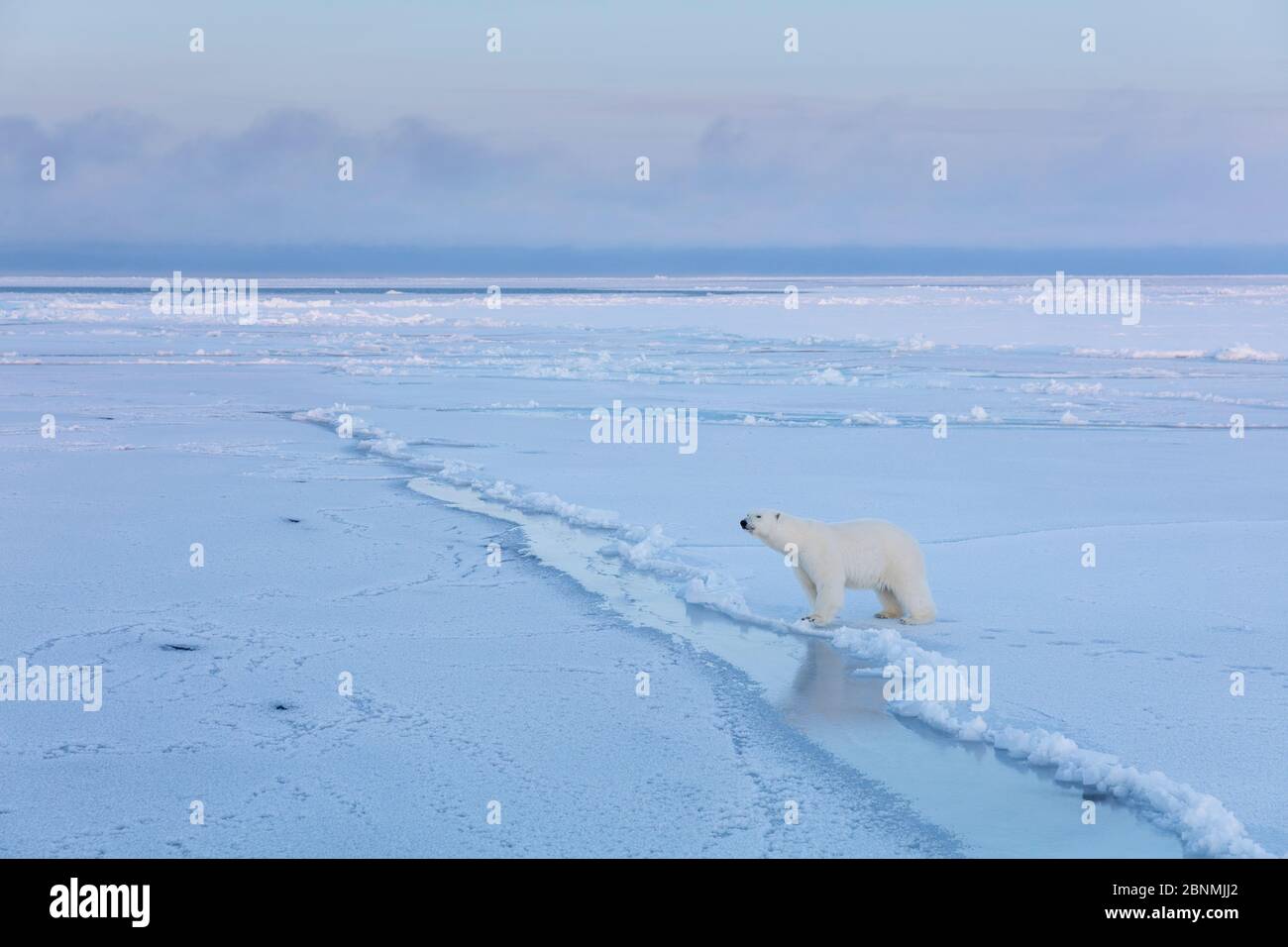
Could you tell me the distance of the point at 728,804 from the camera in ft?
13.5

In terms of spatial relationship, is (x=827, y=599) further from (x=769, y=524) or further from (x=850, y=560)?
(x=769, y=524)

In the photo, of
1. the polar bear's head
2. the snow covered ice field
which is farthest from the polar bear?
the snow covered ice field

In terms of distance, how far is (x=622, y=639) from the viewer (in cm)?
605

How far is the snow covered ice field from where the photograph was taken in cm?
404

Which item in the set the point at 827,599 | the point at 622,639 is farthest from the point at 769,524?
the point at 622,639

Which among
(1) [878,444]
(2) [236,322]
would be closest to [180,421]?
(1) [878,444]

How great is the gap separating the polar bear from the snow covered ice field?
20 cm

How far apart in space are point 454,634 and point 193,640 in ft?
3.86

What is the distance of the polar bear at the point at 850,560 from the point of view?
6.27m

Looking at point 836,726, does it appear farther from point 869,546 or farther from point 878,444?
point 878,444

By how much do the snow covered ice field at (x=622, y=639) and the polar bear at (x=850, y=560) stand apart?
198 millimetres

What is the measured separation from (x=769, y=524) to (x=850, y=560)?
0.43 meters

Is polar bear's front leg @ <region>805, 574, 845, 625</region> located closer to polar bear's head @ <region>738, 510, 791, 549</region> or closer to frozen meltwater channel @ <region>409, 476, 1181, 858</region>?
frozen meltwater channel @ <region>409, 476, 1181, 858</region>
